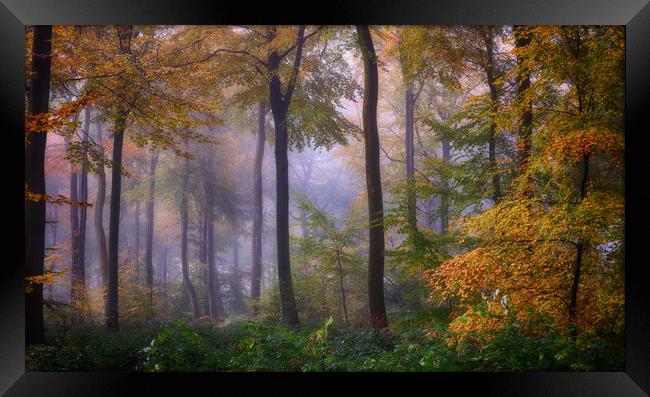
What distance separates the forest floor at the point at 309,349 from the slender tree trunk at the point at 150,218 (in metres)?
0.60

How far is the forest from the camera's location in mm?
5648

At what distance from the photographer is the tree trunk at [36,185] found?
5.81 meters

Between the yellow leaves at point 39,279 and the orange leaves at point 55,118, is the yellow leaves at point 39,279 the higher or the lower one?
the lower one

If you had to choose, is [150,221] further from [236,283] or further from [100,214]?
[236,283]

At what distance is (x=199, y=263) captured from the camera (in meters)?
6.16

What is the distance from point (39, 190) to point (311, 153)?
9.84 feet

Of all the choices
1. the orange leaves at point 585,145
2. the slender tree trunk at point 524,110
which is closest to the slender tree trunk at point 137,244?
the slender tree trunk at point 524,110

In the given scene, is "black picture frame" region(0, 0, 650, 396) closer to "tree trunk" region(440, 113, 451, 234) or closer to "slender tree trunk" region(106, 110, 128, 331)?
"slender tree trunk" region(106, 110, 128, 331)

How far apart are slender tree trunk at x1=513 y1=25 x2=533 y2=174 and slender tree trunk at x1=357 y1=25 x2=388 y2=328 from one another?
159 centimetres

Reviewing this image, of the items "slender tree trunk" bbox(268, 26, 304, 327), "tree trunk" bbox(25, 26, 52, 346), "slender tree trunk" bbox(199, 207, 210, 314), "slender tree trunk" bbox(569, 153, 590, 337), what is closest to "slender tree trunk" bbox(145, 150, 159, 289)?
"slender tree trunk" bbox(199, 207, 210, 314)

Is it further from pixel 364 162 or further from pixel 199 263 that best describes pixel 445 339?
pixel 199 263

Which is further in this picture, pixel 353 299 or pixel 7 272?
pixel 353 299
